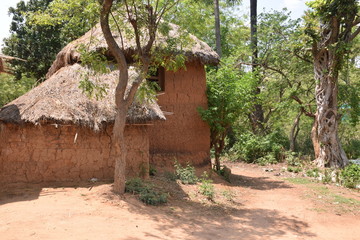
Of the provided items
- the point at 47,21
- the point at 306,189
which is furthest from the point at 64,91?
the point at 306,189

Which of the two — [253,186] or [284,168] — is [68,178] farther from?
[284,168]

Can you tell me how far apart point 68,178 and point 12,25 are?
39.9ft

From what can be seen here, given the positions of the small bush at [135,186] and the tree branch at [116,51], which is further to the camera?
the small bush at [135,186]

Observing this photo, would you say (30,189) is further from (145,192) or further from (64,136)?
(145,192)

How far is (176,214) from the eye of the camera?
269 inches

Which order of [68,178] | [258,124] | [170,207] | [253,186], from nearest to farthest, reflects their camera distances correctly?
1. [170,207]
2. [68,178]
3. [253,186]
4. [258,124]

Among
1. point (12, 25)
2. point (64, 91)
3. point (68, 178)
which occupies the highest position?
point (12, 25)

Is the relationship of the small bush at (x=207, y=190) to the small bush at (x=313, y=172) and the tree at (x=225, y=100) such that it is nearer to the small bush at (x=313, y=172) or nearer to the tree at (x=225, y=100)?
the tree at (x=225, y=100)

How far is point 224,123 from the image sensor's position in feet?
35.2

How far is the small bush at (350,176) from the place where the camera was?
406 inches

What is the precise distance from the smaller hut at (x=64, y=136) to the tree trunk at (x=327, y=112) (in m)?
6.74

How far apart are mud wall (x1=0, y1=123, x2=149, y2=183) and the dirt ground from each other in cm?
32

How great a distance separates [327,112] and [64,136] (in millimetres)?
8964

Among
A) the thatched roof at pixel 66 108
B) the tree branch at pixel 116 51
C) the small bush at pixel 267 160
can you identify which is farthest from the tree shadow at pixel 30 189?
the small bush at pixel 267 160
